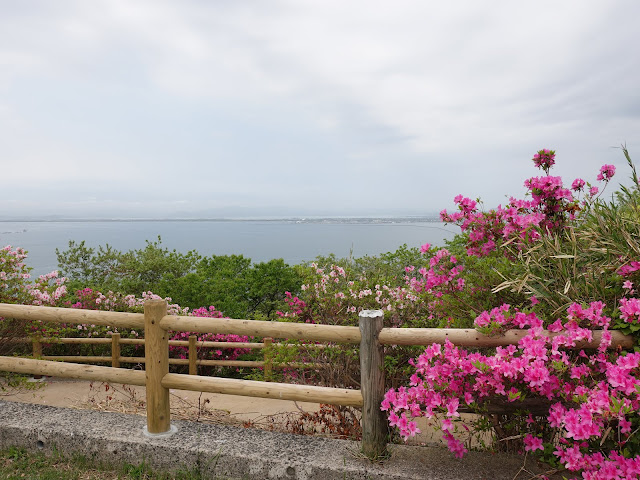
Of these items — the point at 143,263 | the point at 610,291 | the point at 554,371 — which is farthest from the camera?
the point at 143,263

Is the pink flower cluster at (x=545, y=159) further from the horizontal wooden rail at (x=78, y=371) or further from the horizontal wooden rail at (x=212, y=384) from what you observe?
the horizontal wooden rail at (x=78, y=371)

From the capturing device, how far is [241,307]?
41.4 feet

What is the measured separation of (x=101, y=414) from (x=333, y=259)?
11047 millimetres

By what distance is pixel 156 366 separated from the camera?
361 cm

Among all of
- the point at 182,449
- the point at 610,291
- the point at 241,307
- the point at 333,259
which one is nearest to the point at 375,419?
the point at 182,449

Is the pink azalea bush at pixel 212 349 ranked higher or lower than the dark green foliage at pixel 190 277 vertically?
lower

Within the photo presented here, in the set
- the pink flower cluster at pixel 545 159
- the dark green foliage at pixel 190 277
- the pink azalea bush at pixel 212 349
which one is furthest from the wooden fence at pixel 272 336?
the dark green foliage at pixel 190 277

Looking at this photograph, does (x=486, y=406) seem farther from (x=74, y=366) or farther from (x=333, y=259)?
(x=333, y=259)

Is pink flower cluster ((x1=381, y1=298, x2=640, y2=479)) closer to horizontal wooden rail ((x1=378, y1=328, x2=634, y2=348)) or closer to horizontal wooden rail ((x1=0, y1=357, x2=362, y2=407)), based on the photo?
horizontal wooden rail ((x1=378, y1=328, x2=634, y2=348))

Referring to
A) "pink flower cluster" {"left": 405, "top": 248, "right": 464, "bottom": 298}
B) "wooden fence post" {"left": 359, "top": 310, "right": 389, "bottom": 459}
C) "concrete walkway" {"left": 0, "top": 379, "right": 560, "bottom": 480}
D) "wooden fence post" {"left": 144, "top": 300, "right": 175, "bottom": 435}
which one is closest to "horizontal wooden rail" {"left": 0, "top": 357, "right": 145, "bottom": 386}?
"wooden fence post" {"left": 144, "top": 300, "right": 175, "bottom": 435}

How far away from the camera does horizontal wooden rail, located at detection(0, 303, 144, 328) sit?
371 centimetres

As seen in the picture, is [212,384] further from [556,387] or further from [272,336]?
[556,387]

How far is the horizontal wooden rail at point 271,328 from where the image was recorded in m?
3.26

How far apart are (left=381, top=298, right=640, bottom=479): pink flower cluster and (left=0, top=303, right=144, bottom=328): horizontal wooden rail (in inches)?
83.4
